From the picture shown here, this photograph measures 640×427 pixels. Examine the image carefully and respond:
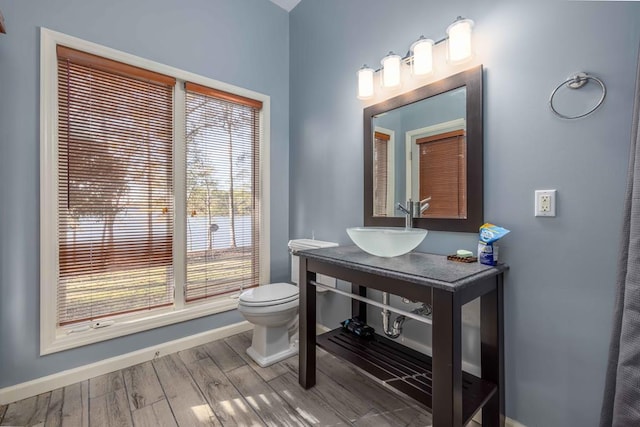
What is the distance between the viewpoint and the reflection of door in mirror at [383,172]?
175 cm

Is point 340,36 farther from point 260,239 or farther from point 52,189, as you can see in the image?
point 52,189

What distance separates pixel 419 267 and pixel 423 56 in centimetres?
110

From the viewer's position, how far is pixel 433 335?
3.34 feet

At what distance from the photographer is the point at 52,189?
157 centimetres

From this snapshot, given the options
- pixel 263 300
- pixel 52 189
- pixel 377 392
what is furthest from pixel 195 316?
pixel 377 392

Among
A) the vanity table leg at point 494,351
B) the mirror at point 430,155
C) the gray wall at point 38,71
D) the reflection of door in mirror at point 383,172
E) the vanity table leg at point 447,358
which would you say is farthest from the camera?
the reflection of door in mirror at point 383,172

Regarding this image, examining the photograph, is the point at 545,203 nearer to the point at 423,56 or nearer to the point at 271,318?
the point at 423,56

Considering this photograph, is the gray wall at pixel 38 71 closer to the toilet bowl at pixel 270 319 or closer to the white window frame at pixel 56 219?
the white window frame at pixel 56 219

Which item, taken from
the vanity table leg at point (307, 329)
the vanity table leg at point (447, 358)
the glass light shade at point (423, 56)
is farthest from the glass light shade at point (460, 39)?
the vanity table leg at point (307, 329)

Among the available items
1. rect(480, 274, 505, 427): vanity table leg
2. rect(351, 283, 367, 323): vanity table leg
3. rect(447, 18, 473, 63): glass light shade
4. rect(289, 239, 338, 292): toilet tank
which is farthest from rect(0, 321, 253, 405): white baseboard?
rect(447, 18, 473, 63): glass light shade

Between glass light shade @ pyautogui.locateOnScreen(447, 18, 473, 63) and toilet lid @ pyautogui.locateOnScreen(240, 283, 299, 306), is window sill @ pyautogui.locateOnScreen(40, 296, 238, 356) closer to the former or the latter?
toilet lid @ pyautogui.locateOnScreen(240, 283, 299, 306)

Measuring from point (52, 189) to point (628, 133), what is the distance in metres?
2.67

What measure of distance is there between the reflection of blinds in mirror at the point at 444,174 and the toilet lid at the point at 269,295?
101 centimetres

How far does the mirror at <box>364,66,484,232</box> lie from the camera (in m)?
1.35
